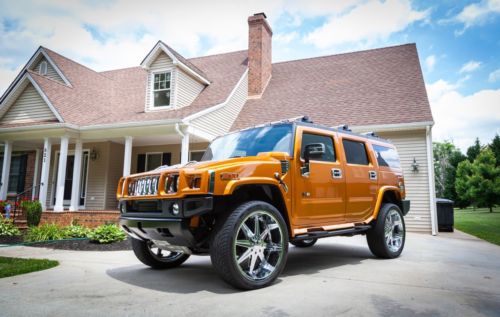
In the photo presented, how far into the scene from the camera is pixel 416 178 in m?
12.0

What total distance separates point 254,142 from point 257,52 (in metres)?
12.5

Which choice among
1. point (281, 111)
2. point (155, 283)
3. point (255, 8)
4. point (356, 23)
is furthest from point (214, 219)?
point (255, 8)

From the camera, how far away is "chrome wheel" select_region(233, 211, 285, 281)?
12.8ft

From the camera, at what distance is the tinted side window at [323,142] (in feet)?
15.9

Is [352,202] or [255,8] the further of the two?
[255,8]

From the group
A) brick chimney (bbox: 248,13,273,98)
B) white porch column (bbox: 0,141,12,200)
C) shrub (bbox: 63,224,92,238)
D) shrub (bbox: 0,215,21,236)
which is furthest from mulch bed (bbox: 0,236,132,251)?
brick chimney (bbox: 248,13,273,98)

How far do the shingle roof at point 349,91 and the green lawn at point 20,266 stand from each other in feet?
32.2

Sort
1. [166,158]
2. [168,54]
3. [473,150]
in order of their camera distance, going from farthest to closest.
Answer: [473,150] → [166,158] → [168,54]

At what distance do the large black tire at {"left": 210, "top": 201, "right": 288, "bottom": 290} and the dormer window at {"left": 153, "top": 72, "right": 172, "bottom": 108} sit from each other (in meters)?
10.9

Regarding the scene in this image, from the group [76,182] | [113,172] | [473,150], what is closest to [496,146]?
[473,150]

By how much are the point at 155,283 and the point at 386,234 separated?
3898mm

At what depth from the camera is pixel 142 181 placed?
4.32m

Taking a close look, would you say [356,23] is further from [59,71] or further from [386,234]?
[59,71]

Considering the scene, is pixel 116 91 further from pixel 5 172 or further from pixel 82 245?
pixel 82 245
